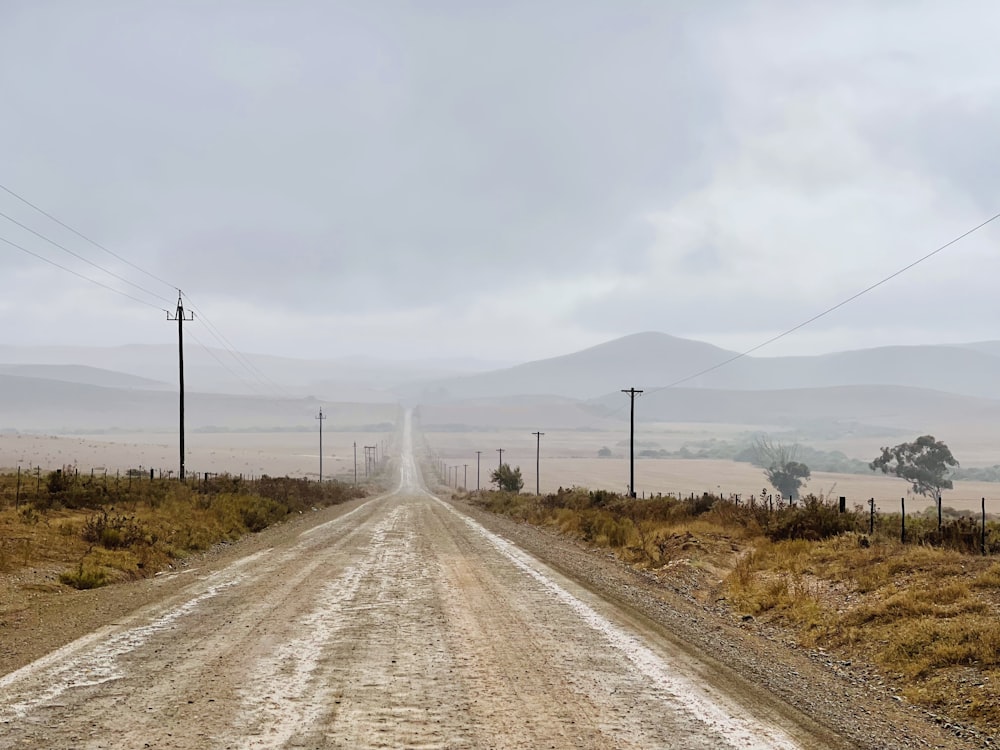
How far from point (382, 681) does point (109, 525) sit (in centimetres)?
1434

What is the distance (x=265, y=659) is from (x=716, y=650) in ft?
17.5

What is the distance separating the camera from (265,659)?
8.32m

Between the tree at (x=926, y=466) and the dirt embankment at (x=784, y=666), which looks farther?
the tree at (x=926, y=466)

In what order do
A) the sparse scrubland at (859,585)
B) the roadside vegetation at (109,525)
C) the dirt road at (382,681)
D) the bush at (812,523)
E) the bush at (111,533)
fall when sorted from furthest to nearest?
the bush at (812,523)
the bush at (111,533)
the roadside vegetation at (109,525)
the sparse scrubland at (859,585)
the dirt road at (382,681)

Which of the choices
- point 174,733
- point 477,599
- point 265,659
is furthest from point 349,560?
point 174,733

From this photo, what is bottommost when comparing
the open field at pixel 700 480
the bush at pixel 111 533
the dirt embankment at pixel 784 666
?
the open field at pixel 700 480

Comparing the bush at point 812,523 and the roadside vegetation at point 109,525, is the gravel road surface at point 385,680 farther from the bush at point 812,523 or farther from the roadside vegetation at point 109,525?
the bush at point 812,523

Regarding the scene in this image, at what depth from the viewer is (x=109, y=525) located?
19.2 meters

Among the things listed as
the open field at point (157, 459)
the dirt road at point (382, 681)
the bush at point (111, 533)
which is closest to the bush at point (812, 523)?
the dirt road at point (382, 681)

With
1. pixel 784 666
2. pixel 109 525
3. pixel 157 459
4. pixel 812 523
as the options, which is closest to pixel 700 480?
pixel 157 459

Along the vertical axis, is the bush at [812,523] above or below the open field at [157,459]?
above

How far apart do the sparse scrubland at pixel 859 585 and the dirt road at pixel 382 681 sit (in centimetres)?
243

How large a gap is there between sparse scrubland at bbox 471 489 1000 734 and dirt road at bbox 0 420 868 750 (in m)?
2.43

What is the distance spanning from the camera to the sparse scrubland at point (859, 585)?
877cm
